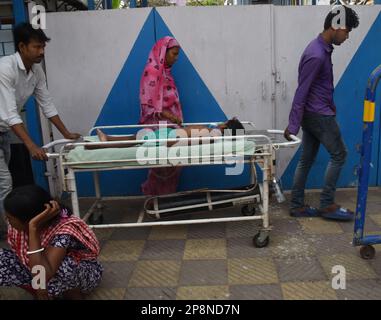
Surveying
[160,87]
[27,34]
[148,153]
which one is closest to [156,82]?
[160,87]

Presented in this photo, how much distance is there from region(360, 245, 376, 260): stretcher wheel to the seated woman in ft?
6.36

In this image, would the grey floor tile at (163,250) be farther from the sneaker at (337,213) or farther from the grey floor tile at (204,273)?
the sneaker at (337,213)

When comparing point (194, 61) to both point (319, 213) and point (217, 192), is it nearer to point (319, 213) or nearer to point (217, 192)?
point (217, 192)

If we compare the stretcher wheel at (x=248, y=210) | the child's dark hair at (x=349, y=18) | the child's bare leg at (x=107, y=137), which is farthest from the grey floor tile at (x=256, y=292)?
the child's dark hair at (x=349, y=18)

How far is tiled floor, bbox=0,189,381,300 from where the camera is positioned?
2.68 meters

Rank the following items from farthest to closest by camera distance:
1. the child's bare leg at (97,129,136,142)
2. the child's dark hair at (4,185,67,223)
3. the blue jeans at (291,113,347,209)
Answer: the blue jeans at (291,113,347,209)
the child's bare leg at (97,129,136,142)
the child's dark hair at (4,185,67,223)

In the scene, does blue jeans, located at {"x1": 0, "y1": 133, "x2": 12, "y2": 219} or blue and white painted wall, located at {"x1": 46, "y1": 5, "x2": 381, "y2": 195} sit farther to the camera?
blue and white painted wall, located at {"x1": 46, "y1": 5, "x2": 381, "y2": 195}

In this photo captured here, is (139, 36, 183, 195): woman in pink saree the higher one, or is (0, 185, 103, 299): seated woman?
(139, 36, 183, 195): woman in pink saree

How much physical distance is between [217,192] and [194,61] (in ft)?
4.76

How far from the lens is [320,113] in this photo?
3555mm

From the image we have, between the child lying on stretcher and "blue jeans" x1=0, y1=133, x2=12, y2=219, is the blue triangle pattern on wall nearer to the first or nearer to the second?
the child lying on stretcher

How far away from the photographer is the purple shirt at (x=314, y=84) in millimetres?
3416

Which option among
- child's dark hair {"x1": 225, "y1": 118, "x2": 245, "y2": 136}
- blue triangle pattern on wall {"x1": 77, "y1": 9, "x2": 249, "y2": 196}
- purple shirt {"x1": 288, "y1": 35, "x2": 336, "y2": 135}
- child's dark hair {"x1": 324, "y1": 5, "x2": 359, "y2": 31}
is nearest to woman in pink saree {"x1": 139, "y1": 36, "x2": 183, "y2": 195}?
blue triangle pattern on wall {"x1": 77, "y1": 9, "x2": 249, "y2": 196}

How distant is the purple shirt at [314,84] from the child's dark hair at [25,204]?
2.21 m
